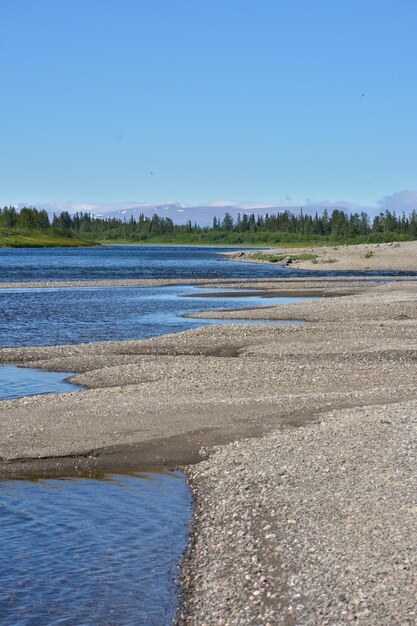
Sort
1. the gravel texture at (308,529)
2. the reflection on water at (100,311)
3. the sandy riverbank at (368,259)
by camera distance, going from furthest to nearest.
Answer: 1. the sandy riverbank at (368,259)
2. the reflection on water at (100,311)
3. the gravel texture at (308,529)

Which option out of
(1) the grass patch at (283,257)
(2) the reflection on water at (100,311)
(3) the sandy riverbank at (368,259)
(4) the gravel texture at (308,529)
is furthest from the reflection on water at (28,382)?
(1) the grass patch at (283,257)

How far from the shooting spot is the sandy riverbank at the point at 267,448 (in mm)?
10055

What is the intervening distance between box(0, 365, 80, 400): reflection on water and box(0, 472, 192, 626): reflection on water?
8791 mm

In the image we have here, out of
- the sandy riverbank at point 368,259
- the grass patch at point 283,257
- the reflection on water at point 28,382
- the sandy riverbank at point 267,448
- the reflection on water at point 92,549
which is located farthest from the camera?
the grass patch at point 283,257

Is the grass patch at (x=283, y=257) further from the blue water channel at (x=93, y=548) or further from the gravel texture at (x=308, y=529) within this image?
the blue water channel at (x=93, y=548)

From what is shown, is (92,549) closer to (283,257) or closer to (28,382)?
(28,382)

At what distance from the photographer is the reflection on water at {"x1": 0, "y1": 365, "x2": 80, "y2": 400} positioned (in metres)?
24.1

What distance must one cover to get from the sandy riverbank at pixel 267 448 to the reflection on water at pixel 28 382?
0.79 m

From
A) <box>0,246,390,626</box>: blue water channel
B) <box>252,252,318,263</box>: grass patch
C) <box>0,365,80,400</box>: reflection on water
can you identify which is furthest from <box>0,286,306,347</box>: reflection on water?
<box>252,252,318,263</box>: grass patch

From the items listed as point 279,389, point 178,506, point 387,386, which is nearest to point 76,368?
point 279,389

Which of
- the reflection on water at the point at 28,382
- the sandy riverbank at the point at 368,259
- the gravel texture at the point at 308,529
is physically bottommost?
the reflection on water at the point at 28,382

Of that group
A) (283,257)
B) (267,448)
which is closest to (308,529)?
(267,448)

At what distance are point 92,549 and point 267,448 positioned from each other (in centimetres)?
493

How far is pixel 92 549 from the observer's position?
12.3m
